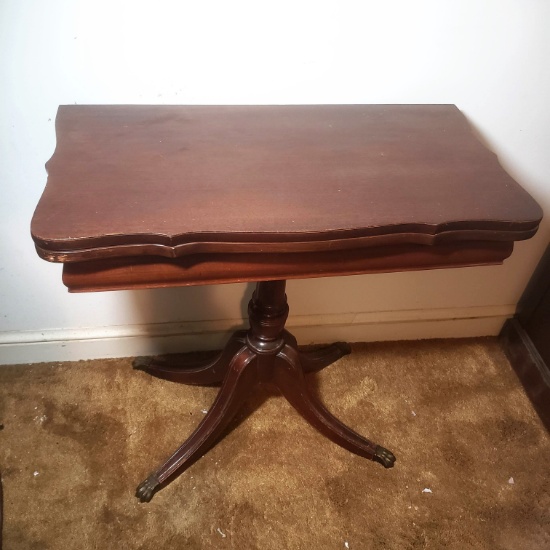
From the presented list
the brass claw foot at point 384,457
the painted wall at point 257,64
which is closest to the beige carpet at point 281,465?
the brass claw foot at point 384,457

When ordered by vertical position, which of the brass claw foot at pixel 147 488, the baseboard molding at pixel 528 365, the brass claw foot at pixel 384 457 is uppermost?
the baseboard molding at pixel 528 365

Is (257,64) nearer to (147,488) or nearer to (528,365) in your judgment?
(147,488)

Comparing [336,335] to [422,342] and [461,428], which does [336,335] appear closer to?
[422,342]

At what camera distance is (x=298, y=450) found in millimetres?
1163

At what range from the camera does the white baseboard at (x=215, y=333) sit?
4.16ft

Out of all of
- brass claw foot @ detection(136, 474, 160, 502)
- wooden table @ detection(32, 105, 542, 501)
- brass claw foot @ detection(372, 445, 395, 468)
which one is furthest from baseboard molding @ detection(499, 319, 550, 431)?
brass claw foot @ detection(136, 474, 160, 502)

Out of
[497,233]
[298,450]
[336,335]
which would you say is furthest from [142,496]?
[497,233]

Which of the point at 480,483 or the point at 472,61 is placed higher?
the point at 472,61

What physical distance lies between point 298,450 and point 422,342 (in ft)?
1.61

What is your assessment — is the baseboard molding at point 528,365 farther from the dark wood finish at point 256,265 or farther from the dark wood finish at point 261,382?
the dark wood finish at point 256,265

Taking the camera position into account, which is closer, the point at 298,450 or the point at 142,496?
the point at 142,496

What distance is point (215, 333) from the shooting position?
132cm

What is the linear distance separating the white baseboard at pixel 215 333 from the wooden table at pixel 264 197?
59cm

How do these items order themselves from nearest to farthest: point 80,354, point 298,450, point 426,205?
point 426,205 → point 298,450 → point 80,354
